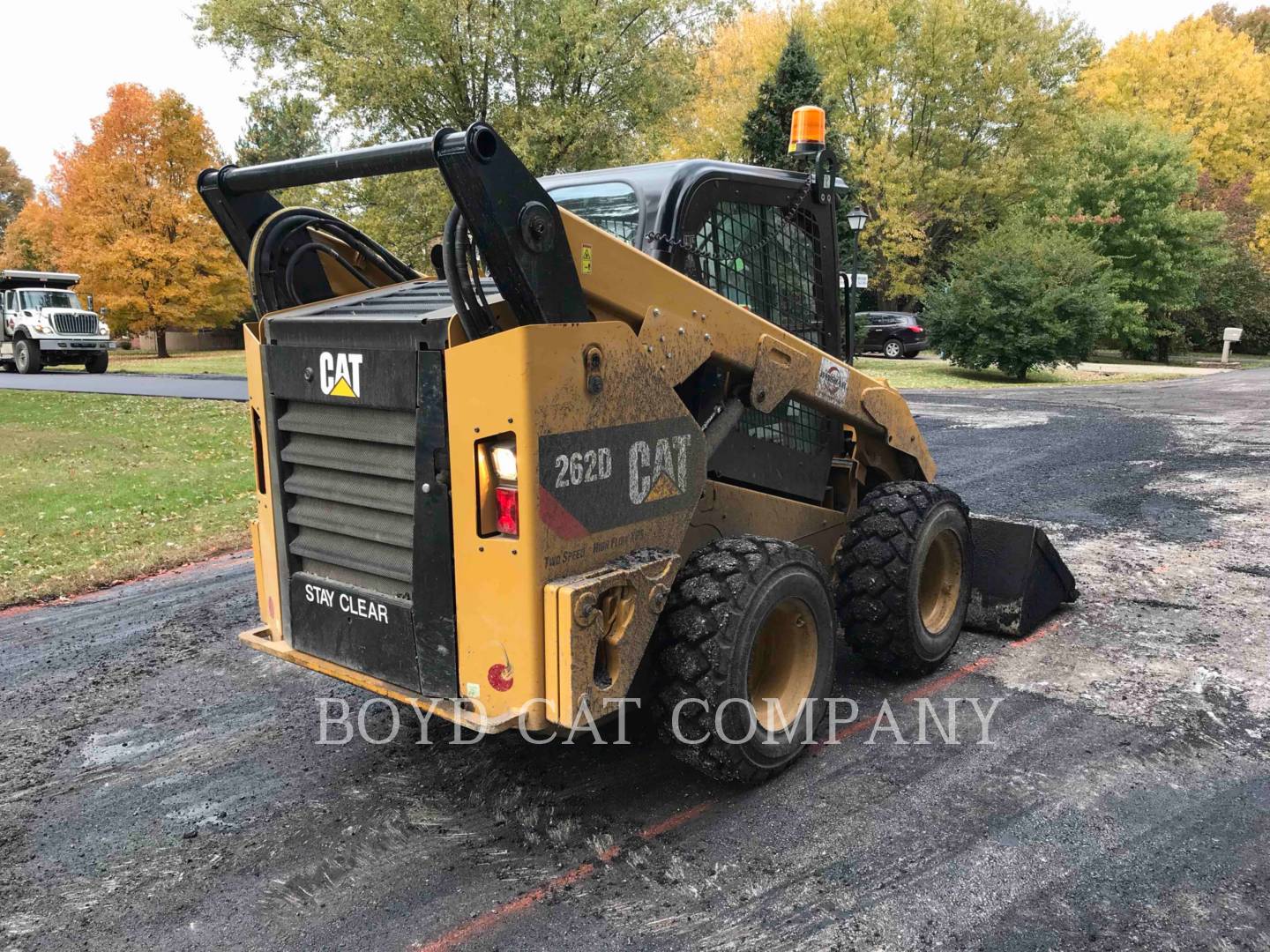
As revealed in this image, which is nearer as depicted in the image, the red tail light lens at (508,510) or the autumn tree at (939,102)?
the red tail light lens at (508,510)

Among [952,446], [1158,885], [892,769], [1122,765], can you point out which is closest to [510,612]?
[892,769]

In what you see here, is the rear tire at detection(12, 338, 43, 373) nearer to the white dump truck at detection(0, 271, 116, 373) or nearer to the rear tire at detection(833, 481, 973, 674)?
the white dump truck at detection(0, 271, 116, 373)

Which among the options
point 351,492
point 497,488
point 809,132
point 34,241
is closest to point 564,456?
point 497,488

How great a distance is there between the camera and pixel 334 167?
10.3 feet

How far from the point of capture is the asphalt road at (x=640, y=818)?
9.02ft

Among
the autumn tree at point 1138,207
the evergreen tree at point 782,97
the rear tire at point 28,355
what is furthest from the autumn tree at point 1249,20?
the rear tire at point 28,355

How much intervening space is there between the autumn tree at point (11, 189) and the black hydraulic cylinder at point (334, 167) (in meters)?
72.8

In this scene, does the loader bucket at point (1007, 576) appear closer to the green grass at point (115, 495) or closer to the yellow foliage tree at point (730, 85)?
the green grass at point (115, 495)

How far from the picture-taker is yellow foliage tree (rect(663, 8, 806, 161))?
29.4m

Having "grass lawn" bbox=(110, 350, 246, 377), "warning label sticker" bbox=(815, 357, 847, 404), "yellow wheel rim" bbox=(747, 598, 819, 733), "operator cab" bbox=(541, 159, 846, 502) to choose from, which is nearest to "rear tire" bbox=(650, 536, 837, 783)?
"yellow wheel rim" bbox=(747, 598, 819, 733)

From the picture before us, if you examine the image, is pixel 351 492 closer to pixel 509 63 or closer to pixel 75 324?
pixel 509 63

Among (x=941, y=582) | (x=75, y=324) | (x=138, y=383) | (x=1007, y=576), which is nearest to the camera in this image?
(x=941, y=582)

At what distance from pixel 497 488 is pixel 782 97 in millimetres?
22667

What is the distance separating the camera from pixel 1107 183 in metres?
30.7
